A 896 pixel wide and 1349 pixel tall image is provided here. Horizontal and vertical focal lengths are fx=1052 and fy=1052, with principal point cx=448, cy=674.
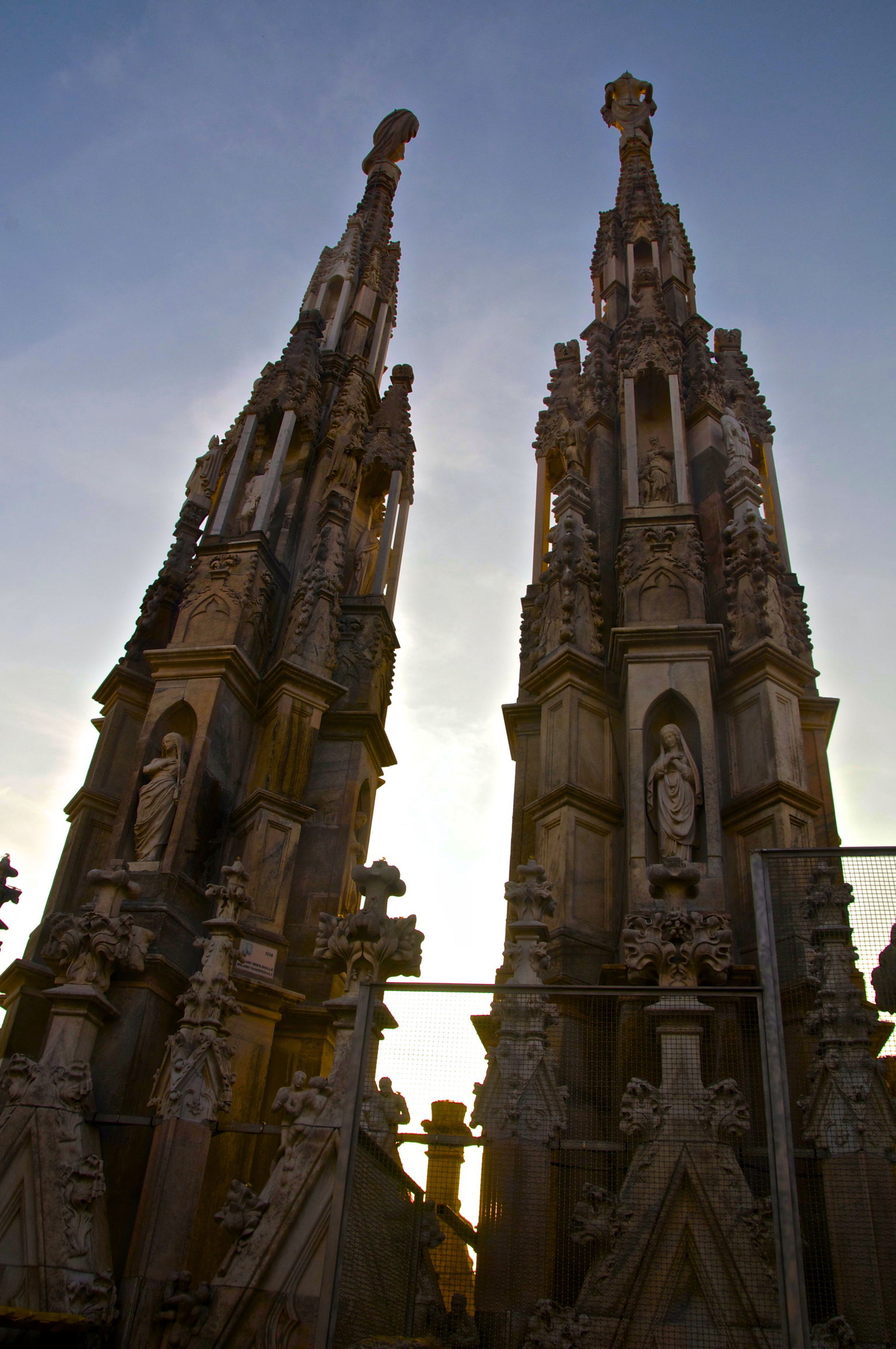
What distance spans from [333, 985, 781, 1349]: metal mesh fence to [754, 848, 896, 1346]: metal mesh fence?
0.40m

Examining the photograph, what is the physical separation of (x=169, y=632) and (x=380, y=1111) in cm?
1082

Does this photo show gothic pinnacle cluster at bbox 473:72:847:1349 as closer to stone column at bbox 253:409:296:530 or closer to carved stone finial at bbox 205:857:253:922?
carved stone finial at bbox 205:857:253:922

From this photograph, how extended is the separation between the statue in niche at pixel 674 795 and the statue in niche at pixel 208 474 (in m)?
11.0

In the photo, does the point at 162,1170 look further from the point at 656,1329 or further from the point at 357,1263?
the point at 656,1329

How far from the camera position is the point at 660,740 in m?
10.9

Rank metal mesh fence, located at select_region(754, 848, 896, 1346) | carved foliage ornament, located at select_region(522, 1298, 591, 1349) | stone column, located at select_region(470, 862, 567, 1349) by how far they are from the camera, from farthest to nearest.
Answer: stone column, located at select_region(470, 862, 567, 1349) → carved foliage ornament, located at select_region(522, 1298, 591, 1349) → metal mesh fence, located at select_region(754, 848, 896, 1346)

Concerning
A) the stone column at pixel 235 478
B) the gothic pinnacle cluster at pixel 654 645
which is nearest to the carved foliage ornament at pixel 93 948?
the gothic pinnacle cluster at pixel 654 645

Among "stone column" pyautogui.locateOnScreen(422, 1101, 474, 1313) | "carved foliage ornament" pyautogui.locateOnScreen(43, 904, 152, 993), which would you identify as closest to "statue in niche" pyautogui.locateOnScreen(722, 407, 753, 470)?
"carved foliage ornament" pyautogui.locateOnScreen(43, 904, 152, 993)

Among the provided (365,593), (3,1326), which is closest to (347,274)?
(365,593)

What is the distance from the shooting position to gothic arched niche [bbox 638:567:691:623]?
11797 mm

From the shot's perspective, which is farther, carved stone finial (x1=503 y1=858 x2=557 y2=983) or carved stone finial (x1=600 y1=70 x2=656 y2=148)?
carved stone finial (x1=600 y1=70 x2=656 y2=148)

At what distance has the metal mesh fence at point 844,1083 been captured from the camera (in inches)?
225

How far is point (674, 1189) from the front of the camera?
21.8ft

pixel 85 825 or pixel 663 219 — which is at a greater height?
pixel 663 219
